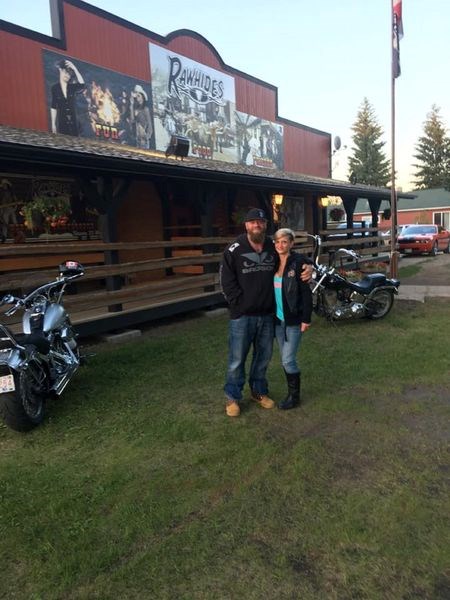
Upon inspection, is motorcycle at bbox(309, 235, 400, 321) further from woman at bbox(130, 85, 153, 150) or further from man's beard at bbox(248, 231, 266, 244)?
woman at bbox(130, 85, 153, 150)

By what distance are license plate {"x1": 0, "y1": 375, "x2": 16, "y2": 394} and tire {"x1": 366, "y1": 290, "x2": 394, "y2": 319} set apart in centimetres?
598

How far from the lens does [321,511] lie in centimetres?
280

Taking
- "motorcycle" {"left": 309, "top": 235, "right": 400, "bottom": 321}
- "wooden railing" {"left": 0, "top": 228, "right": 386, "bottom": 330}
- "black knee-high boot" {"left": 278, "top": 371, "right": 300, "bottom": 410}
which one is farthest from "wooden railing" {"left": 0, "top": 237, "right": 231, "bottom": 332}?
"black knee-high boot" {"left": 278, "top": 371, "right": 300, "bottom": 410}

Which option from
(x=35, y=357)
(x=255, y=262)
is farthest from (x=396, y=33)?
(x=35, y=357)

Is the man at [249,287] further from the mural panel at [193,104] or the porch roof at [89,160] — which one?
the mural panel at [193,104]

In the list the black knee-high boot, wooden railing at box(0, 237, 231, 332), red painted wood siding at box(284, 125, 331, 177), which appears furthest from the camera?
red painted wood siding at box(284, 125, 331, 177)

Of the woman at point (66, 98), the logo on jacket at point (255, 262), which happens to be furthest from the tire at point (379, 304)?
the woman at point (66, 98)


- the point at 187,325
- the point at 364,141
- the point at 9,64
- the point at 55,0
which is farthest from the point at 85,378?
the point at 364,141

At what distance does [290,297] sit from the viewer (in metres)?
4.08

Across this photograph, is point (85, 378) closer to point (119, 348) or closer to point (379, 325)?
point (119, 348)

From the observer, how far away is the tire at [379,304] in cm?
808

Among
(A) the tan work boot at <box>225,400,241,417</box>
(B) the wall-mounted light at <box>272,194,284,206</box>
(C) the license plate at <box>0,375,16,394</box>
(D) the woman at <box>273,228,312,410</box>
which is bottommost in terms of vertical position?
(A) the tan work boot at <box>225,400,241,417</box>

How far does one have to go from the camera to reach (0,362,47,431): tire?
12.4ft

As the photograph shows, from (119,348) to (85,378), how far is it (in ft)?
4.40
